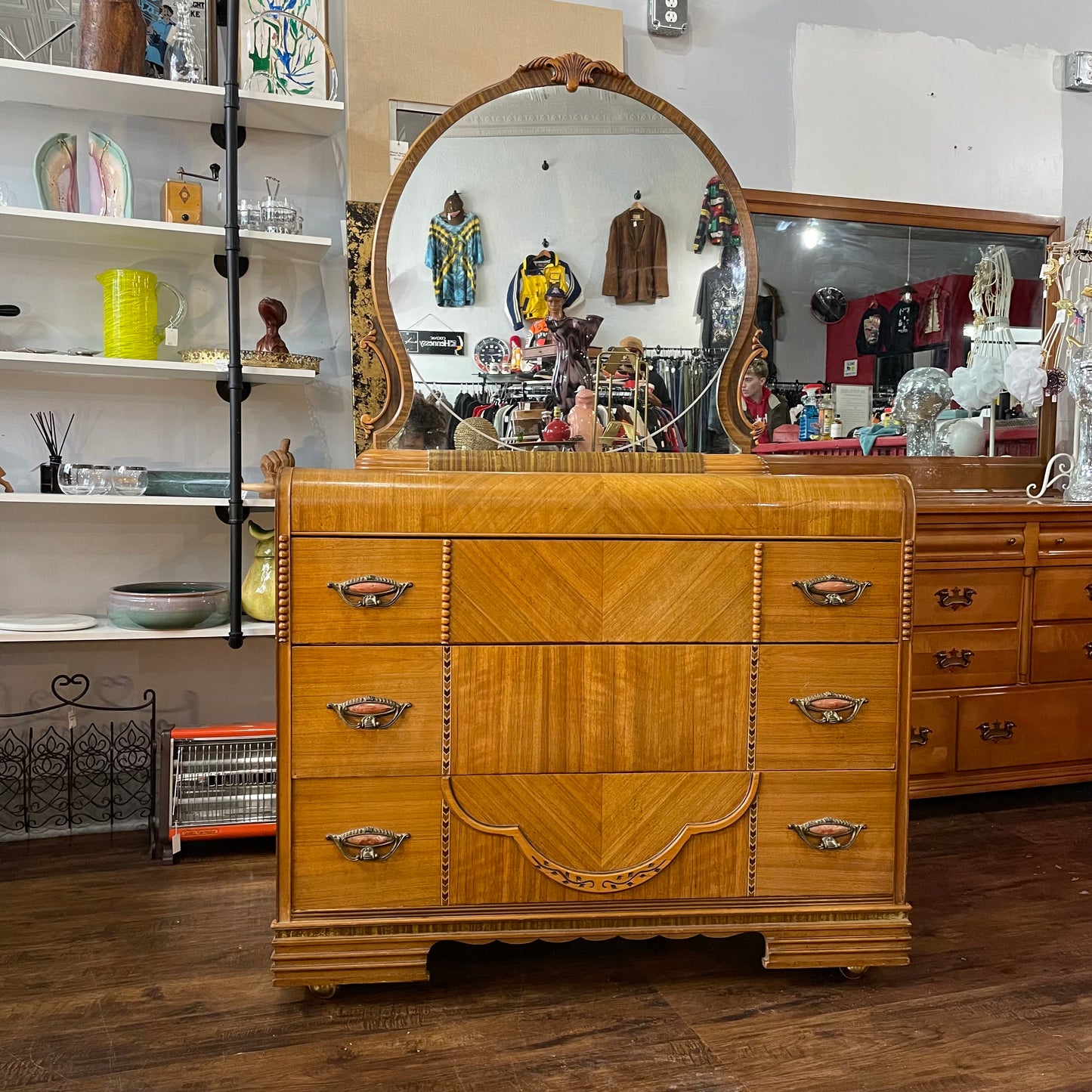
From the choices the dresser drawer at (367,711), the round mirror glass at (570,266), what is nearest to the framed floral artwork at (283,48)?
the round mirror glass at (570,266)

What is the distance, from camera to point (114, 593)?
2.48 meters

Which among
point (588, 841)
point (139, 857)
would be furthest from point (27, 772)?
point (588, 841)

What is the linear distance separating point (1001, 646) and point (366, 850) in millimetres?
2005

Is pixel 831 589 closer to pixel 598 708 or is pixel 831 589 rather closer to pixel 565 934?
pixel 598 708

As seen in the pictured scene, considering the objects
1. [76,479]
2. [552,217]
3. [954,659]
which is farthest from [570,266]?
[954,659]

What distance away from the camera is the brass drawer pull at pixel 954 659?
280 centimetres

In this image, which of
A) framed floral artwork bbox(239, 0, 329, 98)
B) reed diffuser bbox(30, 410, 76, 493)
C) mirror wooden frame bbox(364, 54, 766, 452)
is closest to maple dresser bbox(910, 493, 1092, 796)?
mirror wooden frame bbox(364, 54, 766, 452)

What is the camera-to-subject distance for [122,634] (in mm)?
2432

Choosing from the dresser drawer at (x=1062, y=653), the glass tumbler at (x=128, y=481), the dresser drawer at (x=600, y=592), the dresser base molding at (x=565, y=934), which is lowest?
the dresser base molding at (x=565, y=934)

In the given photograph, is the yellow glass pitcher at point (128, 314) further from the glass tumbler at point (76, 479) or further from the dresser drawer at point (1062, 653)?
the dresser drawer at point (1062, 653)

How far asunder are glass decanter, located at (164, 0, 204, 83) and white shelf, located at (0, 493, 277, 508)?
106cm

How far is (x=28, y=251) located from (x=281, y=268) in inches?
25.3

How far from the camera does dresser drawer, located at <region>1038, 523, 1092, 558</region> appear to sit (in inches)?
113

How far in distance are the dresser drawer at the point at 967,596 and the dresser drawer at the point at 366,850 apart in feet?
5.33
